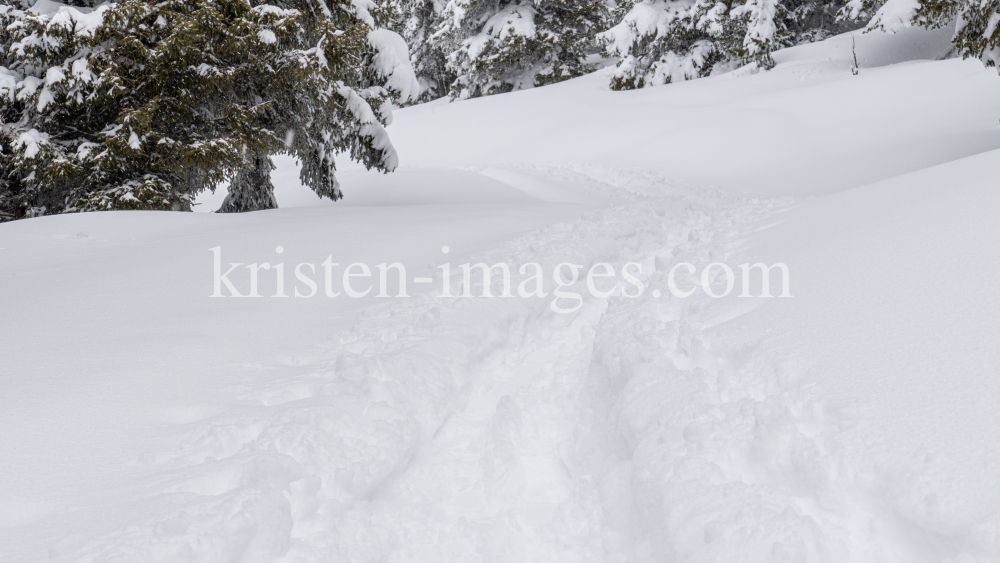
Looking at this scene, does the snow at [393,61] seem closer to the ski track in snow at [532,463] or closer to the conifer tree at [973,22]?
the ski track in snow at [532,463]

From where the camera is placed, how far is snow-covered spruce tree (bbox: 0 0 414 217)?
8.03 m

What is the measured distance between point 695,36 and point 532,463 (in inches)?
781

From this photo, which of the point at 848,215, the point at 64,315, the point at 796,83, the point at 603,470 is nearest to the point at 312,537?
the point at 603,470

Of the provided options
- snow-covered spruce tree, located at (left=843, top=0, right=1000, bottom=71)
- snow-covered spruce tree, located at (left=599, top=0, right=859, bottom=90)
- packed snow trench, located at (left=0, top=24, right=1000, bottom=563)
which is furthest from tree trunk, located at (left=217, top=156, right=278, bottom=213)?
snow-covered spruce tree, located at (left=599, top=0, right=859, bottom=90)

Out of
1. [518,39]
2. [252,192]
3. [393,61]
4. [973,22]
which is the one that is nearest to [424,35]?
[518,39]

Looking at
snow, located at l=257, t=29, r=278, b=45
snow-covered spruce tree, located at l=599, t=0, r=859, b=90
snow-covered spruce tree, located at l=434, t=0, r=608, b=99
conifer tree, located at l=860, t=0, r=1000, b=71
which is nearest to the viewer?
conifer tree, located at l=860, t=0, r=1000, b=71

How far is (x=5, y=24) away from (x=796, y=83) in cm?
1757

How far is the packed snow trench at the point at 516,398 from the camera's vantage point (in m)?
2.39

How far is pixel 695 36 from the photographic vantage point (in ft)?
65.0

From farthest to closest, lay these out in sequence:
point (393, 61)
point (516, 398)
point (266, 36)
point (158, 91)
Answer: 1. point (393, 61)
2. point (158, 91)
3. point (266, 36)
4. point (516, 398)

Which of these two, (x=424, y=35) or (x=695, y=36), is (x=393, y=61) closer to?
(x=695, y=36)

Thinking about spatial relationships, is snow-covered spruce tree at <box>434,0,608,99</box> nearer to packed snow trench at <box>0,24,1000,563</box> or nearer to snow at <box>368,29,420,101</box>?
snow at <box>368,29,420,101</box>

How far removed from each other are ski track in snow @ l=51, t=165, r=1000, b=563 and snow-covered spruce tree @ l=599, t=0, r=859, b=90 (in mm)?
15228

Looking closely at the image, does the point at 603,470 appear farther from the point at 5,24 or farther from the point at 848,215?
the point at 5,24
